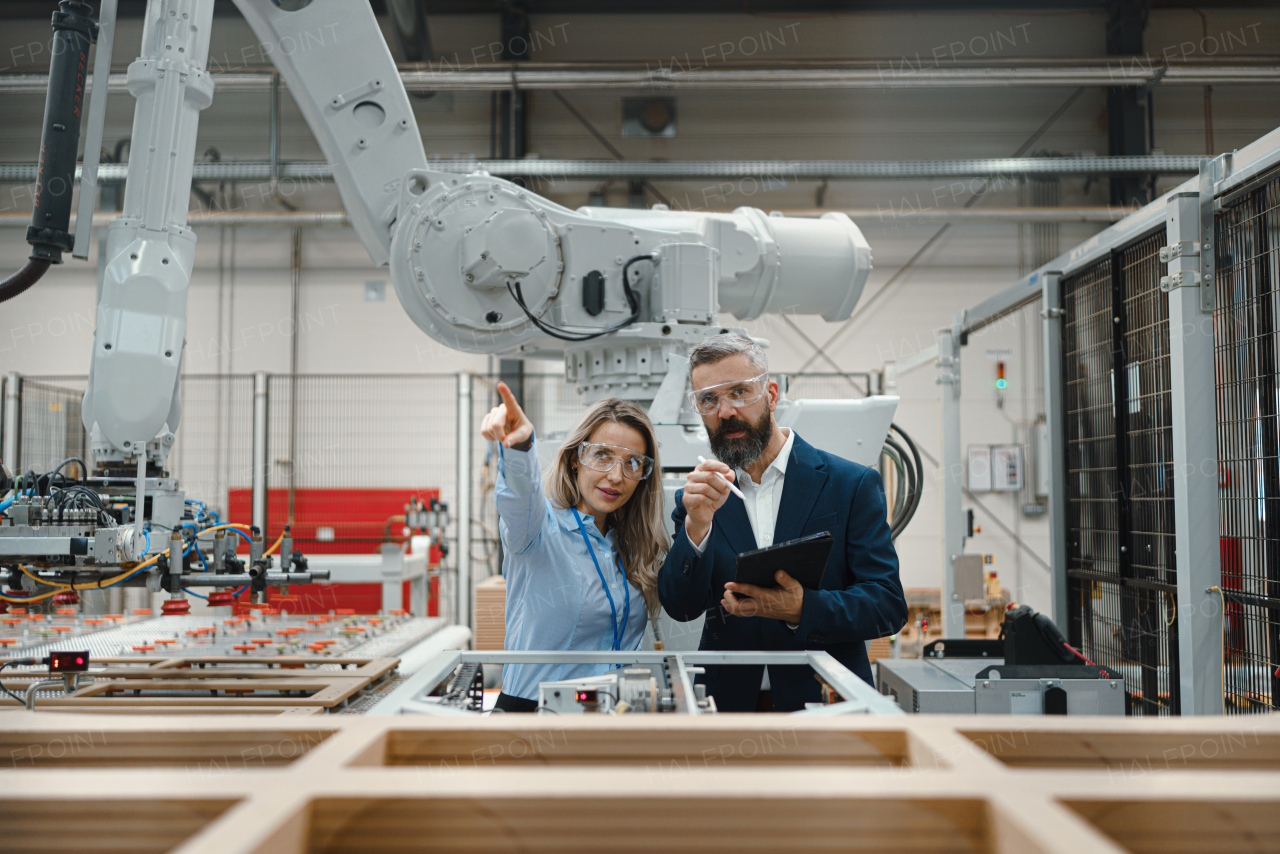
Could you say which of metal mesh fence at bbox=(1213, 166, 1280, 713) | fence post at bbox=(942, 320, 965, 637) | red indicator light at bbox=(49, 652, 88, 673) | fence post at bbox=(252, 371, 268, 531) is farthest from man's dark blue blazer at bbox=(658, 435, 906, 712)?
fence post at bbox=(252, 371, 268, 531)

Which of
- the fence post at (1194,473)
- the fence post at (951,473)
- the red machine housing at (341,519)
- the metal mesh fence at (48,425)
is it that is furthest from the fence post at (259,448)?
the fence post at (1194,473)

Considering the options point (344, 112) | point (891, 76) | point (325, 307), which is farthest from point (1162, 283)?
point (325, 307)

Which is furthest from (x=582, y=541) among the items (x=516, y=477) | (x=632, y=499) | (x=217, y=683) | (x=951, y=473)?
(x=951, y=473)

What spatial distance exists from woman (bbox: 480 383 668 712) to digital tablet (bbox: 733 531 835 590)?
0.34 m

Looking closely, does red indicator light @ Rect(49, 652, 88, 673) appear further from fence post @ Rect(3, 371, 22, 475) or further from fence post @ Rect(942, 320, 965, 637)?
fence post @ Rect(3, 371, 22, 475)

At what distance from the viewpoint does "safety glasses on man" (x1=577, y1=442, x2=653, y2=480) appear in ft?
6.03

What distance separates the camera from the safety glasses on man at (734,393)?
1832 millimetres

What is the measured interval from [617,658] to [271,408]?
270 inches

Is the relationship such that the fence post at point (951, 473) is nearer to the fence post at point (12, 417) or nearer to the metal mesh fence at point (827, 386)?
the metal mesh fence at point (827, 386)

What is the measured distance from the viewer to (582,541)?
1.84 m

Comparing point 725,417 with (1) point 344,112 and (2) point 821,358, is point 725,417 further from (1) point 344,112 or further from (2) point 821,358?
(2) point 821,358

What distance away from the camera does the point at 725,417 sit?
6.04ft

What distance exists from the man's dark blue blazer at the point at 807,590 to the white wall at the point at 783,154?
5695mm

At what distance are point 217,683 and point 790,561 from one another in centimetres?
192
